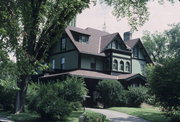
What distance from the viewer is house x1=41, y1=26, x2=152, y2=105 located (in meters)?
34.2

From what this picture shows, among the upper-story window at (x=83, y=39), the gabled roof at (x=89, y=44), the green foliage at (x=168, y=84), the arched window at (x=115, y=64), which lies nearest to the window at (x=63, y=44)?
the gabled roof at (x=89, y=44)

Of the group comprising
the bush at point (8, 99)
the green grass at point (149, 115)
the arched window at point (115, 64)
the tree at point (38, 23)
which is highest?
the tree at point (38, 23)

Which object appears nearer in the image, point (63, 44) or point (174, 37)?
point (63, 44)

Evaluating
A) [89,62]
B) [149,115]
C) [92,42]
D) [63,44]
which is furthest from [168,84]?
[63,44]

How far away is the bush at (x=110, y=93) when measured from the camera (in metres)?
30.1

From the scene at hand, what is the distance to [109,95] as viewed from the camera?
98.5 ft

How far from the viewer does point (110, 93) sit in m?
30.2

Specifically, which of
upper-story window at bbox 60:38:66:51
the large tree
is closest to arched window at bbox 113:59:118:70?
upper-story window at bbox 60:38:66:51

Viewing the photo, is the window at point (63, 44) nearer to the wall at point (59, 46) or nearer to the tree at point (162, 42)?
the wall at point (59, 46)

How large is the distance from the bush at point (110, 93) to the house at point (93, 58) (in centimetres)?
200

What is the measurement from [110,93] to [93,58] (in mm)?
7514

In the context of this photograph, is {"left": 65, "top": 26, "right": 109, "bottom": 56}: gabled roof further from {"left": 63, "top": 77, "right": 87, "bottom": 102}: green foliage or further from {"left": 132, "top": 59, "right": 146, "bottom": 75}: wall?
{"left": 63, "top": 77, "right": 87, "bottom": 102}: green foliage

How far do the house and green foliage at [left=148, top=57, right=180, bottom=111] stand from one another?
1345cm

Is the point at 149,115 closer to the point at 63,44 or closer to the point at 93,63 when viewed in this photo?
the point at 93,63
